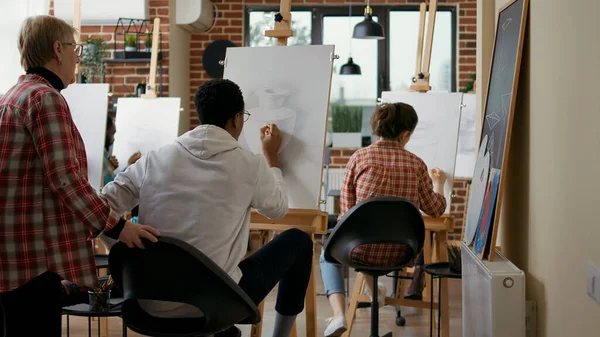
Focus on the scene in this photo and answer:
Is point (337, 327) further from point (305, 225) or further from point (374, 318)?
point (305, 225)

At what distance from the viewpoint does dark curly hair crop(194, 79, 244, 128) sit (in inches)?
91.7

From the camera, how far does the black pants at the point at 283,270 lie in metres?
2.43

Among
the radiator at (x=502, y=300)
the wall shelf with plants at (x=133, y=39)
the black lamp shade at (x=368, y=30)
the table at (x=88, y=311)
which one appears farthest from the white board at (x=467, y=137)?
the table at (x=88, y=311)

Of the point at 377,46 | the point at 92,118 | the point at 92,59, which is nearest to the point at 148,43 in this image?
the point at 92,59

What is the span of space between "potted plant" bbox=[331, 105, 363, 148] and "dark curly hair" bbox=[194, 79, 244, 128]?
4.75m

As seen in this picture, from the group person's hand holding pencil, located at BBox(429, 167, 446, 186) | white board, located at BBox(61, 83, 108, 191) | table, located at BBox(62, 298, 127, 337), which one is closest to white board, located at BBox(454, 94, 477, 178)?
person's hand holding pencil, located at BBox(429, 167, 446, 186)

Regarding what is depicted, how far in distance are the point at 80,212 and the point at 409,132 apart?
1.78 meters

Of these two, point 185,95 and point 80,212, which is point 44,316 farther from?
point 185,95

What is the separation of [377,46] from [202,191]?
527cm

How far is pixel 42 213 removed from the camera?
204 cm

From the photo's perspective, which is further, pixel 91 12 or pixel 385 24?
pixel 385 24

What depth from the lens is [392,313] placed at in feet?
14.3

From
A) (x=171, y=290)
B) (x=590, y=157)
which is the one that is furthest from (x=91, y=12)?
(x=590, y=157)

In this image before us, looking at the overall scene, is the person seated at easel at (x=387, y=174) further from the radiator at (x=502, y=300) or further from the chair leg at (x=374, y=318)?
the radiator at (x=502, y=300)
